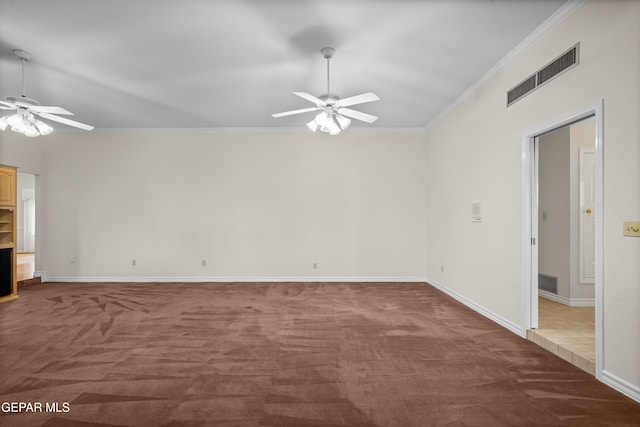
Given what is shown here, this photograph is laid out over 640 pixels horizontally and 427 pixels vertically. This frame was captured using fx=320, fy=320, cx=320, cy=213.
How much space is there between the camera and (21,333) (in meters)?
3.61

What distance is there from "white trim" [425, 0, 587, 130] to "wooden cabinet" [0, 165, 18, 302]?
734cm

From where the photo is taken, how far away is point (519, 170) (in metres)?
3.56

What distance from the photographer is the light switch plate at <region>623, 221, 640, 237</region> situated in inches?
86.2

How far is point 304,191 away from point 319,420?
16.0ft

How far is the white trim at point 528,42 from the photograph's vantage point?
9.13ft

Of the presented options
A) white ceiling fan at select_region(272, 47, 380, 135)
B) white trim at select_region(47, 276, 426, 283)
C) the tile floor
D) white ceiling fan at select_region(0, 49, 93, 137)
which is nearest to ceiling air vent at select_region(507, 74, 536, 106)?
white ceiling fan at select_region(272, 47, 380, 135)

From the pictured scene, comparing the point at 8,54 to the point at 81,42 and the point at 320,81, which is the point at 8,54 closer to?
the point at 81,42

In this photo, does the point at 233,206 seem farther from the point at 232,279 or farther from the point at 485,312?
the point at 485,312

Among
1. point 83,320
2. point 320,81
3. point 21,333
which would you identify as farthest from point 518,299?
point 21,333

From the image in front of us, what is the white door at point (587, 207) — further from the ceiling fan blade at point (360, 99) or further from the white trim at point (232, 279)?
the ceiling fan blade at point (360, 99)

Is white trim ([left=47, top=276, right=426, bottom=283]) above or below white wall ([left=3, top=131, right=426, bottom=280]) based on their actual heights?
below

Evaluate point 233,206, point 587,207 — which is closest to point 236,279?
point 233,206

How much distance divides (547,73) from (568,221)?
2572 millimetres

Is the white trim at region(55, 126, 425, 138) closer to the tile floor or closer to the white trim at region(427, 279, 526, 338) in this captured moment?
the white trim at region(427, 279, 526, 338)
